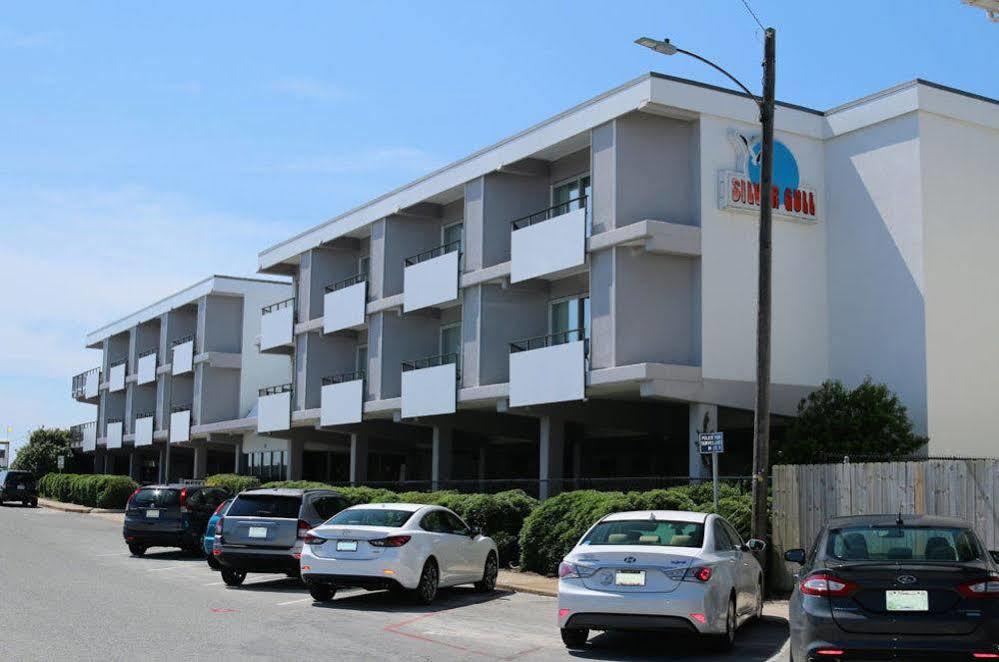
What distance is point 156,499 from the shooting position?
2578 cm

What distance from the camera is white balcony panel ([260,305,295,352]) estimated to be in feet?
145

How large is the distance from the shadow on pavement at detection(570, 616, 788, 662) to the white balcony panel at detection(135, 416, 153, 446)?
160 ft

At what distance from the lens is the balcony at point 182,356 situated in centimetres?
5547

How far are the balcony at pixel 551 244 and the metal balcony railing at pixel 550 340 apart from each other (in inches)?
59.1

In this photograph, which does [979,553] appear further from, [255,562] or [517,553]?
[517,553]

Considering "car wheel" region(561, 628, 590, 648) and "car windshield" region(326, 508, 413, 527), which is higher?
"car windshield" region(326, 508, 413, 527)

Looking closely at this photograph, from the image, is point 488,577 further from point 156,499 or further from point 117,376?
point 117,376

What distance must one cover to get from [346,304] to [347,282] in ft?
7.00

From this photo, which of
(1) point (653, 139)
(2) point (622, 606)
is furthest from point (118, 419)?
(2) point (622, 606)

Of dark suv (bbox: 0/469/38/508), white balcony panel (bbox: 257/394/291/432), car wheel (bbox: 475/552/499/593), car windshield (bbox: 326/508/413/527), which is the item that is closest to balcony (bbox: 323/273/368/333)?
white balcony panel (bbox: 257/394/291/432)

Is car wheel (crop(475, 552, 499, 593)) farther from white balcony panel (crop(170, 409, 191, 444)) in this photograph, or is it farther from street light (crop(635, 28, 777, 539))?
white balcony panel (crop(170, 409, 191, 444))

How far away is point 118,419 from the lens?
225 feet

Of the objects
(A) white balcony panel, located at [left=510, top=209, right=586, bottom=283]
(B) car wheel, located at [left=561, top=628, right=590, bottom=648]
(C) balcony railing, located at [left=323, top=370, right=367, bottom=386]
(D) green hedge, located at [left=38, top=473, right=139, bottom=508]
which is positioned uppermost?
(A) white balcony panel, located at [left=510, top=209, right=586, bottom=283]

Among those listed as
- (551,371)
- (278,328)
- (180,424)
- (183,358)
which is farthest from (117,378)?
(551,371)
